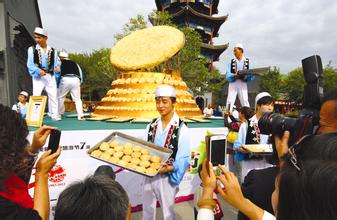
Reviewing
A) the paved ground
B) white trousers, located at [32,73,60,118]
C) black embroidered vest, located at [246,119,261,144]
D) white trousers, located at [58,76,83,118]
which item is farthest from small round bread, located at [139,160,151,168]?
white trousers, located at [58,76,83,118]

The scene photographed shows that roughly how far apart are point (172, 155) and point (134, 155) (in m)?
0.46

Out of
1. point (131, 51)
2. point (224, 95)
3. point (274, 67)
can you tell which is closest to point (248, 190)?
point (131, 51)

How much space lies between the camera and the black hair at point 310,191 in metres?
0.61

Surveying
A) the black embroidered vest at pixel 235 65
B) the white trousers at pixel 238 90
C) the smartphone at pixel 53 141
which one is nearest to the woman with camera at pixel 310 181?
the smartphone at pixel 53 141

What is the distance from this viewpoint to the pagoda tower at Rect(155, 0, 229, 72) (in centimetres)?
2930

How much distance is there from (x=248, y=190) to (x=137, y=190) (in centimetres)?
258

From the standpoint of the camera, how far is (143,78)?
587 centimetres

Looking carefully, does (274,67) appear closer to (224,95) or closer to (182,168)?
(224,95)

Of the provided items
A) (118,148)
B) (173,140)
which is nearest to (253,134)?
(173,140)

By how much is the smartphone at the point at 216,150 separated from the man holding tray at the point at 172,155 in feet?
3.74

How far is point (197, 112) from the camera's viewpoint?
6.57 meters

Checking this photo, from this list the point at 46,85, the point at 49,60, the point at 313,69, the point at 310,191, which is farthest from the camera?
the point at 46,85

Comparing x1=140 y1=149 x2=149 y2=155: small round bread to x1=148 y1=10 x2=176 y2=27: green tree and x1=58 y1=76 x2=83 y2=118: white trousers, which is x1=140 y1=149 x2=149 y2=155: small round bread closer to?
x1=58 y1=76 x2=83 y2=118: white trousers

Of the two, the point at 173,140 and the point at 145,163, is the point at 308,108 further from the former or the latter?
the point at 145,163
